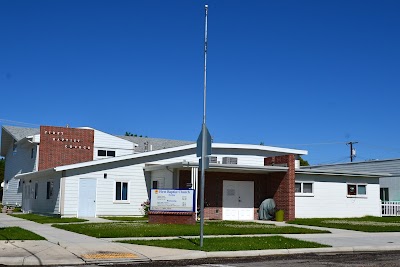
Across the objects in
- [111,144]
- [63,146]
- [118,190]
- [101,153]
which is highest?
[111,144]

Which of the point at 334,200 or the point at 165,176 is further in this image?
the point at 334,200

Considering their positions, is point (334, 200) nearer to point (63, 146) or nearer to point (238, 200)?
point (238, 200)

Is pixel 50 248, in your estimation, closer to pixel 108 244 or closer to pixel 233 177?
pixel 108 244

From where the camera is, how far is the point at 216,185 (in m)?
30.9

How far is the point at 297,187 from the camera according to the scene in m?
32.0

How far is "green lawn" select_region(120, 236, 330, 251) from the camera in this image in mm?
14695

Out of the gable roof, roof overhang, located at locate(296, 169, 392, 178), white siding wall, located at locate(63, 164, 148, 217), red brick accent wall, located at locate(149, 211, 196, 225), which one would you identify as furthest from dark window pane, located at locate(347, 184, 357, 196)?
the gable roof

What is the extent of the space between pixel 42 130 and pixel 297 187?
18904mm

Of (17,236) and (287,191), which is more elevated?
(287,191)

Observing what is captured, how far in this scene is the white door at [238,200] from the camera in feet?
102

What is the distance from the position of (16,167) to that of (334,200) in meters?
27.7

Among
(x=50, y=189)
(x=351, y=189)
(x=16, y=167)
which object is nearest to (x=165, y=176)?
(x=50, y=189)

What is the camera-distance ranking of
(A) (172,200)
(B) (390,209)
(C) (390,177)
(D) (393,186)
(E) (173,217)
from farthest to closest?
(C) (390,177) → (D) (393,186) → (B) (390,209) → (A) (172,200) → (E) (173,217)

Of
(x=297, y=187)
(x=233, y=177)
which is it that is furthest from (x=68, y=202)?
(x=297, y=187)
